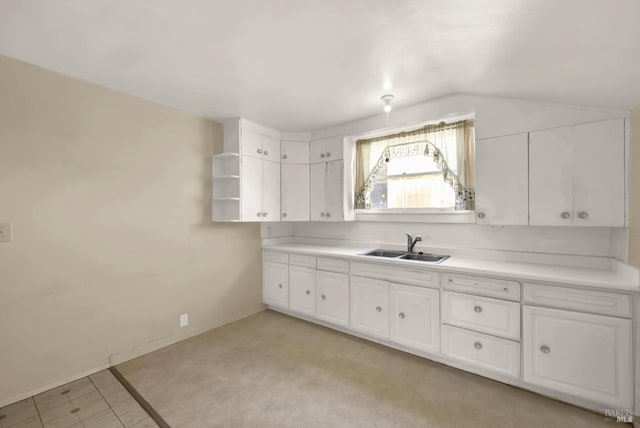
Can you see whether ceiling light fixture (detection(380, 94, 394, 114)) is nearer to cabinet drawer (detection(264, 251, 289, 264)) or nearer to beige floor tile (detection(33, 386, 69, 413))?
cabinet drawer (detection(264, 251, 289, 264))

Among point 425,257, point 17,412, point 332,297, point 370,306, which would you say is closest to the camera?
point 17,412

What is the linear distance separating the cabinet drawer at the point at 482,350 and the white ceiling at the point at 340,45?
1.91 m

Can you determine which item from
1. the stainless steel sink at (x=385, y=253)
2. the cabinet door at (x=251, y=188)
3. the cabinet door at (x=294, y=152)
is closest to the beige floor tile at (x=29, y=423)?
the cabinet door at (x=251, y=188)

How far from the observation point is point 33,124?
82.4 inches

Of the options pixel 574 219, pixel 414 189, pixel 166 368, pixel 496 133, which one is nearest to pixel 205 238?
pixel 166 368

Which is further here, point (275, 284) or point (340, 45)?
point (275, 284)

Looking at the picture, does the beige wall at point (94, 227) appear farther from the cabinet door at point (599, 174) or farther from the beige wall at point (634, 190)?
the beige wall at point (634, 190)

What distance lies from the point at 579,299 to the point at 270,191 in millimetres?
3095

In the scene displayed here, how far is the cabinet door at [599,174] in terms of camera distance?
1951mm

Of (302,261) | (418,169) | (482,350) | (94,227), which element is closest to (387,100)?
(418,169)

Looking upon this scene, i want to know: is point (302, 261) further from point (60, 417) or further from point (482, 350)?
point (60, 417)

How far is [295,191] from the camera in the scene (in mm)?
3760

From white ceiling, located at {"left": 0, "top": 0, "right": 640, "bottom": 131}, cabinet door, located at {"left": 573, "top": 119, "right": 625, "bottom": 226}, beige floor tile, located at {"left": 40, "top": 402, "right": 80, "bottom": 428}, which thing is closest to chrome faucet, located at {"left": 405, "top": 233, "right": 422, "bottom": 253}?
cabinet door, located at {"left": 573, "top": 119, "right": 625, "bottom": 226}

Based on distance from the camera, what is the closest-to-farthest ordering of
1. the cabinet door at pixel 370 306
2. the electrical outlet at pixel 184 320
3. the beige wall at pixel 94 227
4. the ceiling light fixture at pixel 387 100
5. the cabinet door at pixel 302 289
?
the beige wall at pixel 94 227, the ceiling light fixture at pixel 387 100, the cabinet door at pixel 370 306, the electrical outlet at pixel 184 320, the cabinet door at pixel 302 289
